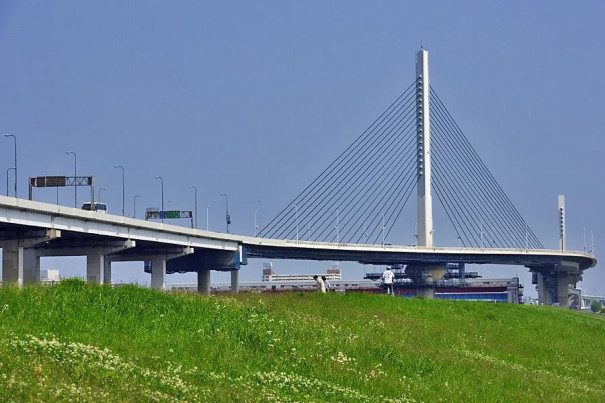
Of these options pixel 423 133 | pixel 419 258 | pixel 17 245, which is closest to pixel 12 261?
pixel 17 245

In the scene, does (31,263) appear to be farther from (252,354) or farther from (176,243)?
(252,354)

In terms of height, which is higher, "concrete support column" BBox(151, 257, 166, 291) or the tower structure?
the tower structure

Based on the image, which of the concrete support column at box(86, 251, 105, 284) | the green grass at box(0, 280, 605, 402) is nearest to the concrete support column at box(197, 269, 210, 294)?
the concrete support column at box(86, 251, 105, 284)

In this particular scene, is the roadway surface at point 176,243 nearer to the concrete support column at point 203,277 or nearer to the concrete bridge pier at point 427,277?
the concrete support column at point 203,277

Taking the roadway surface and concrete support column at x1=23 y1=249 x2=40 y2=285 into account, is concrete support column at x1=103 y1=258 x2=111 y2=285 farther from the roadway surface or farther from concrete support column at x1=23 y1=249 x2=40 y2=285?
concrete support column at x1=23 y1=249 x2=40 y2=285

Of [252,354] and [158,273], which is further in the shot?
[158,273]

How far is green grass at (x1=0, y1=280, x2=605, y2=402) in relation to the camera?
887 inches

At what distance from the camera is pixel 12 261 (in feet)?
267

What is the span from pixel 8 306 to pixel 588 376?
21366 mm

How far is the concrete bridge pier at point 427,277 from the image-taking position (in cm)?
17425

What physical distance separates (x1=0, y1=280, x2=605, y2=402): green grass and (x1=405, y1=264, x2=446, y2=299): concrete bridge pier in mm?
126988

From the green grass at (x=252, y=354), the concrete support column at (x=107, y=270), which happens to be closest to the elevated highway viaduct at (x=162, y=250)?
the concrete support column at (x=107, y=270)

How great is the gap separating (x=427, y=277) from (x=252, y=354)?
148231mm

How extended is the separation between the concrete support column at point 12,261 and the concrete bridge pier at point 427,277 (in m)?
99.9
